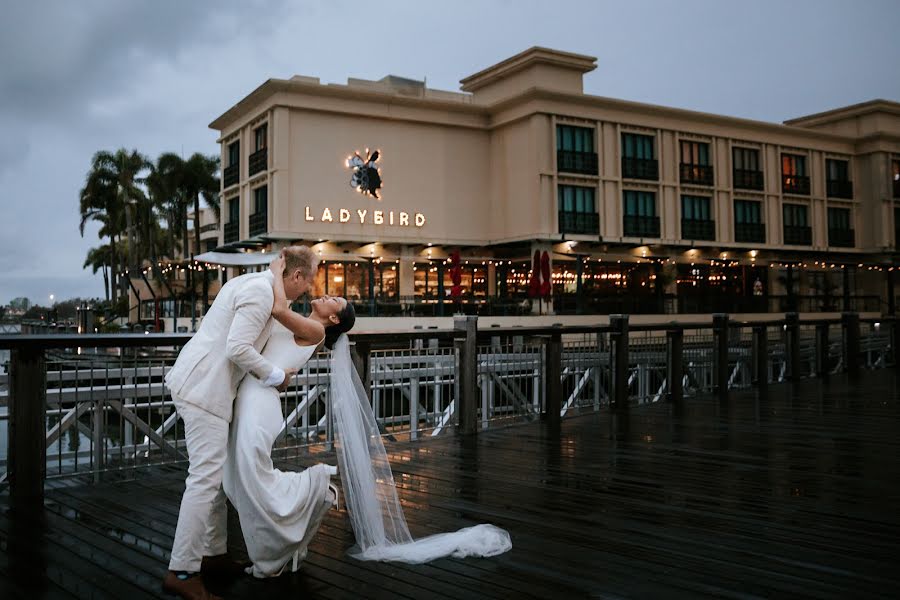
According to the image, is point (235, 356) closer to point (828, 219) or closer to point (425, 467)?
point (425, 467)

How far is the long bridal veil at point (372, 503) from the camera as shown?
430 centimetres

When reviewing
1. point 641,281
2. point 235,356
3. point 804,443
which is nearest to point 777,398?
point 804,443

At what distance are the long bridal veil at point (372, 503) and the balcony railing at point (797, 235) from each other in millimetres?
42023

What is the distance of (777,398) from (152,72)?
141018mm

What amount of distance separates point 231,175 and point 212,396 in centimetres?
3618

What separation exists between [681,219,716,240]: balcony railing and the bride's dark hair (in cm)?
3691

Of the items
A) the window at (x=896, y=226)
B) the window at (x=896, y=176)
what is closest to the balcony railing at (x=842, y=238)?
the window at (x=896, y=226)

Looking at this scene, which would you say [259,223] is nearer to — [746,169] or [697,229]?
[697,229]

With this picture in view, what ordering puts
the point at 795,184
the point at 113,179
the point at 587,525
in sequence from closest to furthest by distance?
the point at 587,525 < the point at 795,184 < the point at 113,179

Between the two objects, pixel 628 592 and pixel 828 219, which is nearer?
pixel 628 592

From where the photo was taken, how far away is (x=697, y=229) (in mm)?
39656

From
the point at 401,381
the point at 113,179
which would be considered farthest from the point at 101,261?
the point at 401,381

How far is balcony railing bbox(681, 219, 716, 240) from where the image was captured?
3934 centimetres

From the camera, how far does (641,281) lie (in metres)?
40.7
